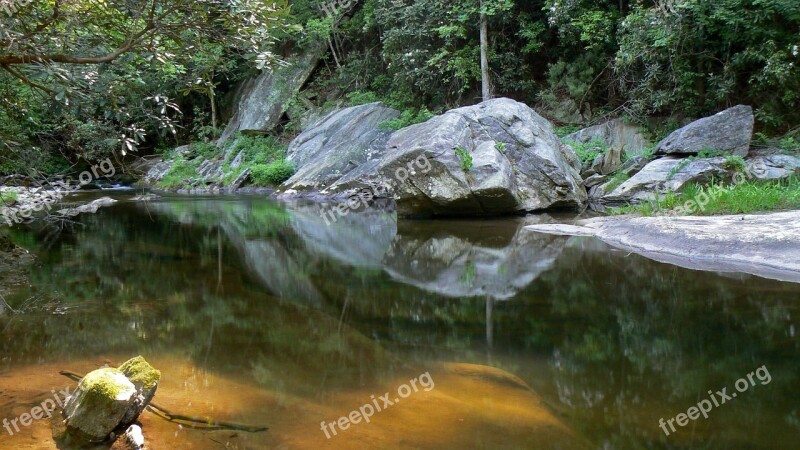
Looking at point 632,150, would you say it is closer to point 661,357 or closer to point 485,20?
point 485,20

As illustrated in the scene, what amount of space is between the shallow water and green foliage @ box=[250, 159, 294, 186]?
47.1ft

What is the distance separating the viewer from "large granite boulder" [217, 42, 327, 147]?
94.7 ft

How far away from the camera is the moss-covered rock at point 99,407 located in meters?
3.07

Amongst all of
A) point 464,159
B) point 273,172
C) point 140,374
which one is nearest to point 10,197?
point 273,172

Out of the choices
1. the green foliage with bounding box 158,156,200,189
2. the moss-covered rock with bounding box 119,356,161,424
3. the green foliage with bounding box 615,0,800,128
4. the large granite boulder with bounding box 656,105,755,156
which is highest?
the green foliage with bounding box 615,0,800,128

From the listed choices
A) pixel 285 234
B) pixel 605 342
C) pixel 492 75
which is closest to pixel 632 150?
pixel 492 75

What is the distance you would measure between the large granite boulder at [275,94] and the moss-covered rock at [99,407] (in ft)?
86.6

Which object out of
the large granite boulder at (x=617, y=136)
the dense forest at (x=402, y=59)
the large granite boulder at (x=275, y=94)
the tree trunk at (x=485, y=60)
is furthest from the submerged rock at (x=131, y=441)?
the large granite boulder at (x=275, y=94)

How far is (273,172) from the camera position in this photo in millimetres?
23344

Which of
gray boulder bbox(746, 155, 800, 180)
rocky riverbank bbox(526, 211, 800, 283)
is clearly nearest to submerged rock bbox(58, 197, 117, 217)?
rocky riverbank bbox(526, 211, 800, 283)

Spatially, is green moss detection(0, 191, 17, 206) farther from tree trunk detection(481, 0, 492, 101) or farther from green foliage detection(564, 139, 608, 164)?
green foliage detection(564, 139, 608, 164)

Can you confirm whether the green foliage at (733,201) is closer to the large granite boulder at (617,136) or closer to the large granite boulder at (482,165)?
the large granite boulder at (482,165)

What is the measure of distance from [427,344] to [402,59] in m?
17.7

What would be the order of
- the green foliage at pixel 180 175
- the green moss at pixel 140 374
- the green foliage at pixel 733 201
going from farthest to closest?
the green foliage at pixel 180 175
the green foliage at pixel 733 201
the green moss at pixel 140 374
